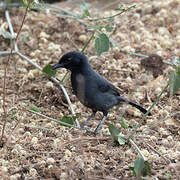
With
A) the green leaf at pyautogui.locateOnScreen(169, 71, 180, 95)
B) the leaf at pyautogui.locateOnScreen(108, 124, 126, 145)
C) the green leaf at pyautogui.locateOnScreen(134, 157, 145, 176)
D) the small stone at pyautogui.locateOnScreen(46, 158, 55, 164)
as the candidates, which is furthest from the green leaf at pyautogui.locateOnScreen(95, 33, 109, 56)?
the green leaf at pyautogui.locateOnScreen(134, 157, 145, 176)

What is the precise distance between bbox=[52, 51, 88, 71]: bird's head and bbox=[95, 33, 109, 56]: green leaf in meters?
0.57

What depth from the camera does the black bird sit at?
491cm

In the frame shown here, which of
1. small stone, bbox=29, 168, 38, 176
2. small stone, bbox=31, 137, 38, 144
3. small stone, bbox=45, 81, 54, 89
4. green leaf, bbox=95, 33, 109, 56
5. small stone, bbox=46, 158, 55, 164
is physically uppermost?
green leaf, bbox=95, 33, 109, 56

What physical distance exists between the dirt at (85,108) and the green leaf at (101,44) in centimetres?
94

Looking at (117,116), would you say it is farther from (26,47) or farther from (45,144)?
(26,47)

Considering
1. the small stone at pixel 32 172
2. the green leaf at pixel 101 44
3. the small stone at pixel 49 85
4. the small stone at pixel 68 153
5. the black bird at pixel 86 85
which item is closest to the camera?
the small stone at pixel 32 172

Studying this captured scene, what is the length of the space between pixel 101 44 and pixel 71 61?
64 centimetres

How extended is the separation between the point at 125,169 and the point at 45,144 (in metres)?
0.95

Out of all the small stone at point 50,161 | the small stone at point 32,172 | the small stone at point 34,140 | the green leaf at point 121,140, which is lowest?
the small stone at point 32,172

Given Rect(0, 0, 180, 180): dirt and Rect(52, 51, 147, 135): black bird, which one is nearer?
Rect(0, 0, 180, 180): dirt

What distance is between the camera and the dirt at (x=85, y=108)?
3943mm

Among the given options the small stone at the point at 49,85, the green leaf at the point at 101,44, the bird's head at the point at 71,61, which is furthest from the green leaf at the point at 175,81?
the small stone at the point at 49,85

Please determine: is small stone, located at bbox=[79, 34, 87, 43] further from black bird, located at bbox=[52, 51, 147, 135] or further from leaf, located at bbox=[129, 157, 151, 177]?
leaf, located at bbox=[129, 157, 151, 177]

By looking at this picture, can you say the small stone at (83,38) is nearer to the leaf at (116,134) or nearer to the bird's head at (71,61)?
the bird's head at (71,61)
